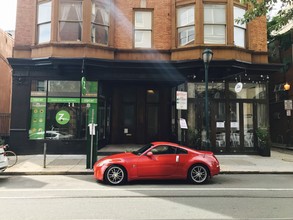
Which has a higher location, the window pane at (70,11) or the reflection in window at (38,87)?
the window pane at (70,11)

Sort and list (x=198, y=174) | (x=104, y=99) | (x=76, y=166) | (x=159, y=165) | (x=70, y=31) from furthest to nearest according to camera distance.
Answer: (x=104, y=99)
(x=70, y=31)
(x=76, y=166)
(x=198, y=174)
(x=159, y=165)

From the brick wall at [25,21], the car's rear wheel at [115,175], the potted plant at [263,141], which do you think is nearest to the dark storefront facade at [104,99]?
the potted plant at [263,141]

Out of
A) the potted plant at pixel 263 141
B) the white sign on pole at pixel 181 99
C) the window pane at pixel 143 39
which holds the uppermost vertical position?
the window pane at pixel 143 39

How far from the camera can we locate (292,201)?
6.40m

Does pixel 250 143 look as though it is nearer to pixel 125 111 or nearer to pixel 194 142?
pixel 194 142

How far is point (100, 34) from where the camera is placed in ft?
47.9

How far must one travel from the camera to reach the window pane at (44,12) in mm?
14469

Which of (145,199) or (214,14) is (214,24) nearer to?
(214,14)

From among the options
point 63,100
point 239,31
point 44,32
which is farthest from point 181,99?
point 44,32

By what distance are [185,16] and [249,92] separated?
5522 millimetres

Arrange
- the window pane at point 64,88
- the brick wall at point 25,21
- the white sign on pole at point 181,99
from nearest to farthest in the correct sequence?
the white sign on pole at point 181,99, the window pane at point 64,88, the brick wall at point 25,21

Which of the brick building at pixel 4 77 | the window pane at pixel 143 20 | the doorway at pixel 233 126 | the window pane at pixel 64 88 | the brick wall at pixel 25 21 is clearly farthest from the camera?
the brick building at pixel 4 77

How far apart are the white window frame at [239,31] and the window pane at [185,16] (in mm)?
2358

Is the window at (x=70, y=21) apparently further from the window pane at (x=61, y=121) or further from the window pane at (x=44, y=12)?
the window pane at (x=61, y=121)
